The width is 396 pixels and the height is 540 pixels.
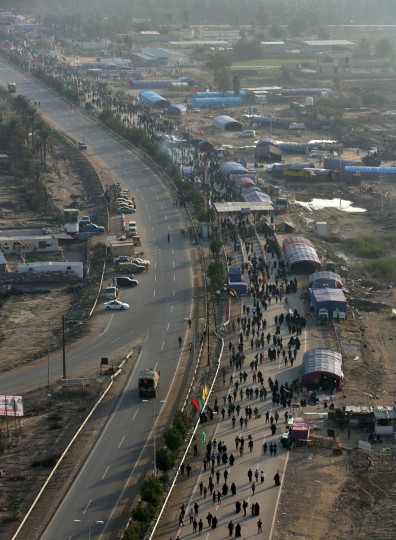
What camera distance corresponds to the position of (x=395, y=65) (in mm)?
125500

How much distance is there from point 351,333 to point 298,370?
5209 mm

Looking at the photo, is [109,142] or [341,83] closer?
[109,142]

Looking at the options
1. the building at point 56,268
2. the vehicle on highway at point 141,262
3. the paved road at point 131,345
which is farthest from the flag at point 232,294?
the building at point 56,268

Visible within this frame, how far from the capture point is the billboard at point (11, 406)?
114ft

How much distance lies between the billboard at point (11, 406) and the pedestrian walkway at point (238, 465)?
503cm

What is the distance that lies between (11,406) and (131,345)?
7.29 m

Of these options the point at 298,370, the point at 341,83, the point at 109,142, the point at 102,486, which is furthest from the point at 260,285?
the point at 341,83

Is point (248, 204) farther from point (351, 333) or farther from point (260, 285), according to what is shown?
point (351, 333)

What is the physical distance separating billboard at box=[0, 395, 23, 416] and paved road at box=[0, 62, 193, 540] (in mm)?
2453

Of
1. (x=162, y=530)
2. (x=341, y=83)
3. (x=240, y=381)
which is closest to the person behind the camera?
(x=162, y=530)

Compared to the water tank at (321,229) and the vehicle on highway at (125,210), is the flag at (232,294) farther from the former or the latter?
the vehicle on highway at (125,210)

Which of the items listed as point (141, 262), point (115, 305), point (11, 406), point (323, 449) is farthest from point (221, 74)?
point (323, 449)

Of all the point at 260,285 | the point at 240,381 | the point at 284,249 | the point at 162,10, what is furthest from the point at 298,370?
the point at 162,10

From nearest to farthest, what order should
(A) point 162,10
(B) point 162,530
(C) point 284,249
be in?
(B) point 162,530 < (C) point 284,249 < (A) point 162,10
